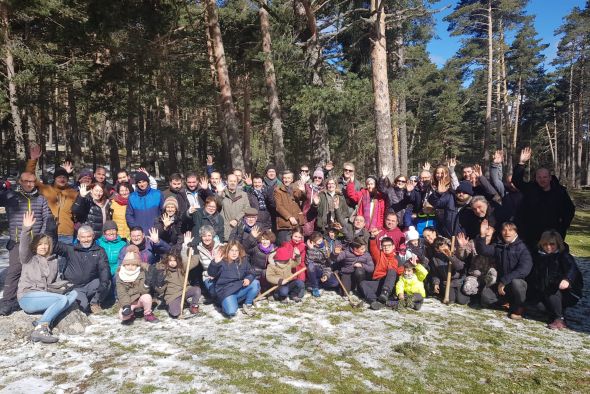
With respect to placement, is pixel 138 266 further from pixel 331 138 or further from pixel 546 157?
pixel 546 157

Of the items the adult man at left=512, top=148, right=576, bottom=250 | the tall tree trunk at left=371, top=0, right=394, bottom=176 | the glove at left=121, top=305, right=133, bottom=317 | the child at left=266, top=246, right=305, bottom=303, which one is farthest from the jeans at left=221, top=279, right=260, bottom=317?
the tall tree trunk at left=371, top=0, right=394, bottom=176

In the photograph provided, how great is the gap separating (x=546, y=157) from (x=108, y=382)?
5694 centimetres

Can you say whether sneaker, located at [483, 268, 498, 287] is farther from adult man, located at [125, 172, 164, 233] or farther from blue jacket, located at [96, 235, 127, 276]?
blue jacket, located at [96, 235, 127, 276]

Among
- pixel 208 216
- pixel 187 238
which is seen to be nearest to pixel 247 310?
pixel 187 238

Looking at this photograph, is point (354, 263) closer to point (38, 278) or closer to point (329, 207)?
point (329, 207)

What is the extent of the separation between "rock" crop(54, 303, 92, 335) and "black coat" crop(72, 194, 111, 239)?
147 cm

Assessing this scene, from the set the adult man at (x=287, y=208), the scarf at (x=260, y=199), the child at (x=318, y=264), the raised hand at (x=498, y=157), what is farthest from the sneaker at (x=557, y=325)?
the scarf at (x=260, y=199)

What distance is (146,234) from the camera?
6.31 m

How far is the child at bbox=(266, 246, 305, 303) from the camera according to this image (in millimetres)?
6246

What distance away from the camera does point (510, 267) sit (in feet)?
18.6

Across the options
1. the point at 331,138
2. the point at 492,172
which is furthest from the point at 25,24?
the point at 492,172

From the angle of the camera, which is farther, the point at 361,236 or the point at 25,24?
the point at 25,24

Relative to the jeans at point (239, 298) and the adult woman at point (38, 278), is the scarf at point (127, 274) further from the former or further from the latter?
the jeans at point (239, 298)

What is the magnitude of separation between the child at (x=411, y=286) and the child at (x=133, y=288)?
3748 mm
